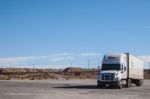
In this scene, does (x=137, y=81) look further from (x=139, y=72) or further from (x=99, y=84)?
(x=99, y=84)

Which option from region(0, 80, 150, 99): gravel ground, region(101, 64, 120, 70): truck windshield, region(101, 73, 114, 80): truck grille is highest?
region(101, 64, 120, 70): truck windshield

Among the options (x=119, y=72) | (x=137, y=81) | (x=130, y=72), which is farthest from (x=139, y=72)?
(x=119, y=72)

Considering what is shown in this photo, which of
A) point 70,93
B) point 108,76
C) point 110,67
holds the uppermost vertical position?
point 110,67

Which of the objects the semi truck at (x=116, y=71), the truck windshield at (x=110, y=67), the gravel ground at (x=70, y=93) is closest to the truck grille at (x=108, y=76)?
the semi truck at (x=116, y=71)

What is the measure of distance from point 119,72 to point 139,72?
385 inches

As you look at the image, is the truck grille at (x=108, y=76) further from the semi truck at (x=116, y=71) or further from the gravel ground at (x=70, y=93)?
the gravel ground at (x=70, y=93)

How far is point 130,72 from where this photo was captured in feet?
167

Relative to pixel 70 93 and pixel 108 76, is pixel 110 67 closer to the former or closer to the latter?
pixel 108 76

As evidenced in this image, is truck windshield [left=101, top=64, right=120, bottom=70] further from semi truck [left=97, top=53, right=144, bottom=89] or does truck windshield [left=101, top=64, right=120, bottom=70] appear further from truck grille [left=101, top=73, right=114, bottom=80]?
truck grille [left=101, top=73, right=114, bottom=80]

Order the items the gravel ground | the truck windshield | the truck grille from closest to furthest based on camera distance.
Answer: the gravel ground, the truck grille, the truck windshield

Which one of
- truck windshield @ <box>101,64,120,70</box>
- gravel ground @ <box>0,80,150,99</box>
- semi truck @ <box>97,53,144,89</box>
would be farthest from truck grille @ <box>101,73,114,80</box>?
gravel ground @ <box>0,80,150,99</box>

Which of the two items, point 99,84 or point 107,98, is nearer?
point 107,98

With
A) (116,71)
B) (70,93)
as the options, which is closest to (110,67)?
(116,71)

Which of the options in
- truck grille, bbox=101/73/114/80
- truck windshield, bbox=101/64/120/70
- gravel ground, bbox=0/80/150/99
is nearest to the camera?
gravel ground, bbox=0/80/150/99
